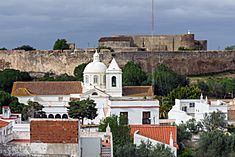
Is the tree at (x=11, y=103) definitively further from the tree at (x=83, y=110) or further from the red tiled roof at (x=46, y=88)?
Result: the red tiled roof at (x=46, y=88)

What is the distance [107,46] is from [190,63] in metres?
8.87

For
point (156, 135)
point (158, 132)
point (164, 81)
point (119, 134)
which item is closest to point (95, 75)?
point (164, 81)

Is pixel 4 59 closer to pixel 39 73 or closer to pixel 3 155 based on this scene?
pixel 39 73

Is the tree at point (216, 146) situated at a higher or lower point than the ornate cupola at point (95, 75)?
lower

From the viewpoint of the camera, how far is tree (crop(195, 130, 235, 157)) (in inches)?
1086

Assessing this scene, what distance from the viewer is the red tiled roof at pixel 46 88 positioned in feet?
160

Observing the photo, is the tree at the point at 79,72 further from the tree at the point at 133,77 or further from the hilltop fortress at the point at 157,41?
the hilltop fortress at the point at 157,41

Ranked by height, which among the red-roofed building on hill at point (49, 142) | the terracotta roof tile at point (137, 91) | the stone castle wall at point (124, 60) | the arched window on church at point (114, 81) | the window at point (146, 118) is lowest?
the window at point (146, 118)

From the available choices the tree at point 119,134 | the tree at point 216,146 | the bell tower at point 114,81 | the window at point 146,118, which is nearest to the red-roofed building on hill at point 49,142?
the tree at point 119,134

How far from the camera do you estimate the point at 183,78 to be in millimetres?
62312

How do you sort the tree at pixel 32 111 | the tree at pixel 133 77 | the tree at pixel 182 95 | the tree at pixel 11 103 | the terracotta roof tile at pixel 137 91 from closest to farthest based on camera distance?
the tree at pixel 32 111 < the tree at pixel 11 103 < the terracotta roof tile at pixel 137 91 < the tree at pixel 182 95 < the tree at pixel 133 77

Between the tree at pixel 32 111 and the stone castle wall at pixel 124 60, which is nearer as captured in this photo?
the tree at pixel 32 111

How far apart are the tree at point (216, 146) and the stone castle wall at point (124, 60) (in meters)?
39.3

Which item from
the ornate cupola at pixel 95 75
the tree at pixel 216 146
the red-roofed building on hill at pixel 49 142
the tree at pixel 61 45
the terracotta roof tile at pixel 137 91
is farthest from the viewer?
the tree at pixel 61 45
